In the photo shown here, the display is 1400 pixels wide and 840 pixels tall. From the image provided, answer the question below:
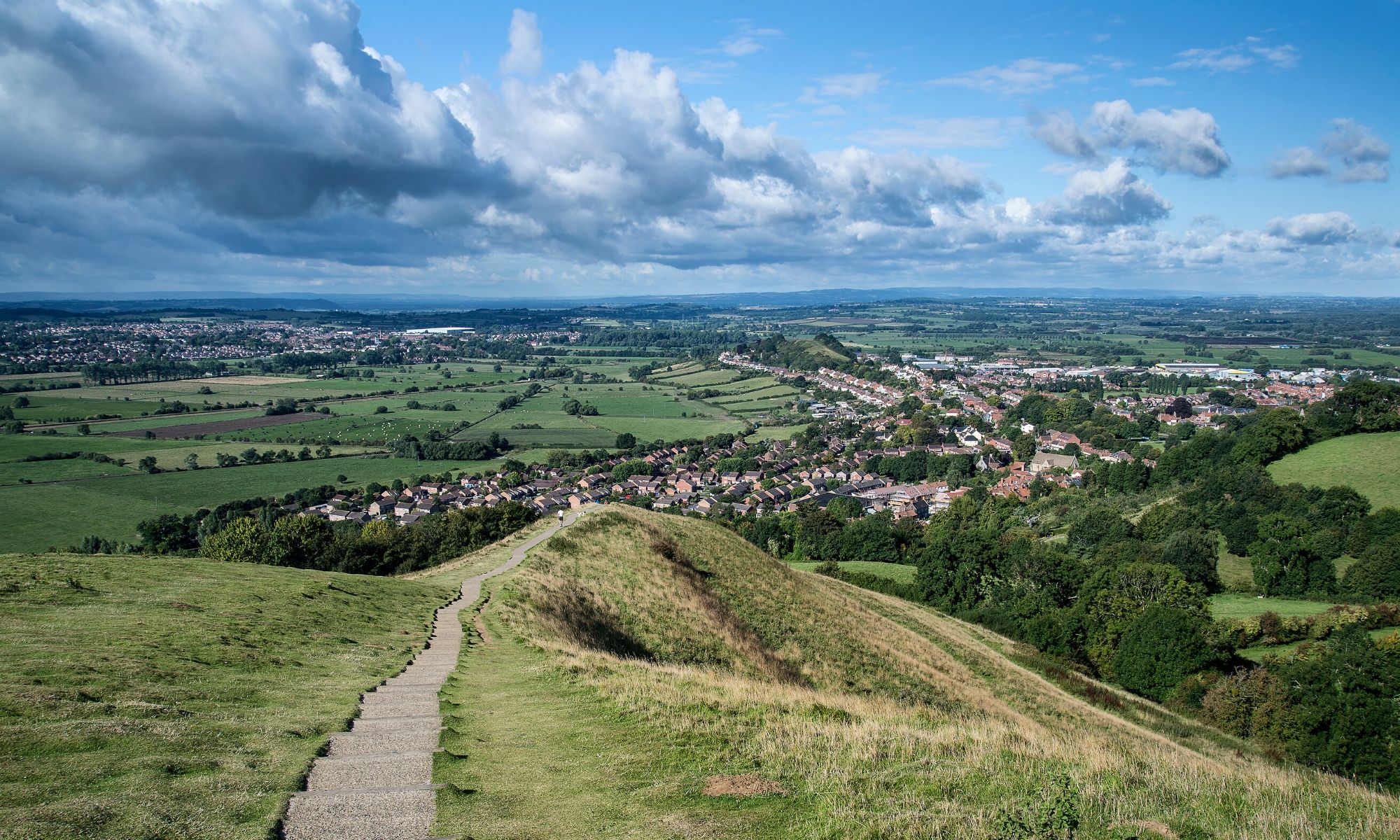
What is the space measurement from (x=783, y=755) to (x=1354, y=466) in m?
78.8

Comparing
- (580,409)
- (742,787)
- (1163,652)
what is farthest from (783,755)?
(580,409)

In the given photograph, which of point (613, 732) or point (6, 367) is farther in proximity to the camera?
point (6, 367)

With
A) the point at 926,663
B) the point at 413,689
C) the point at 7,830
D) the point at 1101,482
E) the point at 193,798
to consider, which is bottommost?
the point at 1101,482

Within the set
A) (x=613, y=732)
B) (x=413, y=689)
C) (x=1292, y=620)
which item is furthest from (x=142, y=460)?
(x=1292, y=620)

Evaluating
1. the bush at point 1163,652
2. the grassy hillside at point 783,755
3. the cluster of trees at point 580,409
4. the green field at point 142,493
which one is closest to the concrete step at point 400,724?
the grassy hillside at point 783,755

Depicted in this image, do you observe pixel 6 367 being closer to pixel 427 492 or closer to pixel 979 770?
pixel 427 492

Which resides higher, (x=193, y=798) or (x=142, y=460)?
(x=193, y=798)

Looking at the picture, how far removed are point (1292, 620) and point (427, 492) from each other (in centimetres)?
7060

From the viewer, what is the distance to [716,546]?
40.2 m

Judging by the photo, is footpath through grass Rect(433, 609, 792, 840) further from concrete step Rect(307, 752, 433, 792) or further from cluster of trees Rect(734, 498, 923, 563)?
cluster of trees Rect(734, 498, 923, 563)

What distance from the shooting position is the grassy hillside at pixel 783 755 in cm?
888


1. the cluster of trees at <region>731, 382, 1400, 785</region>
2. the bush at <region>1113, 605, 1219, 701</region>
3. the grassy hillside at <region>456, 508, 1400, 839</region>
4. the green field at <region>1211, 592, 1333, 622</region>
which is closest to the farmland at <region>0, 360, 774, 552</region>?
the cluster of trees at <region>731, 382, 1400, 785</region>

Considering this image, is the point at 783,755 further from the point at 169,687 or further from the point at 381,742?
the point at 169,687

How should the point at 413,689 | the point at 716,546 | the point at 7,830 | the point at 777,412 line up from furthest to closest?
the point at 777,412, the point at 716,546, the point at 413,689, the point at 7,830
